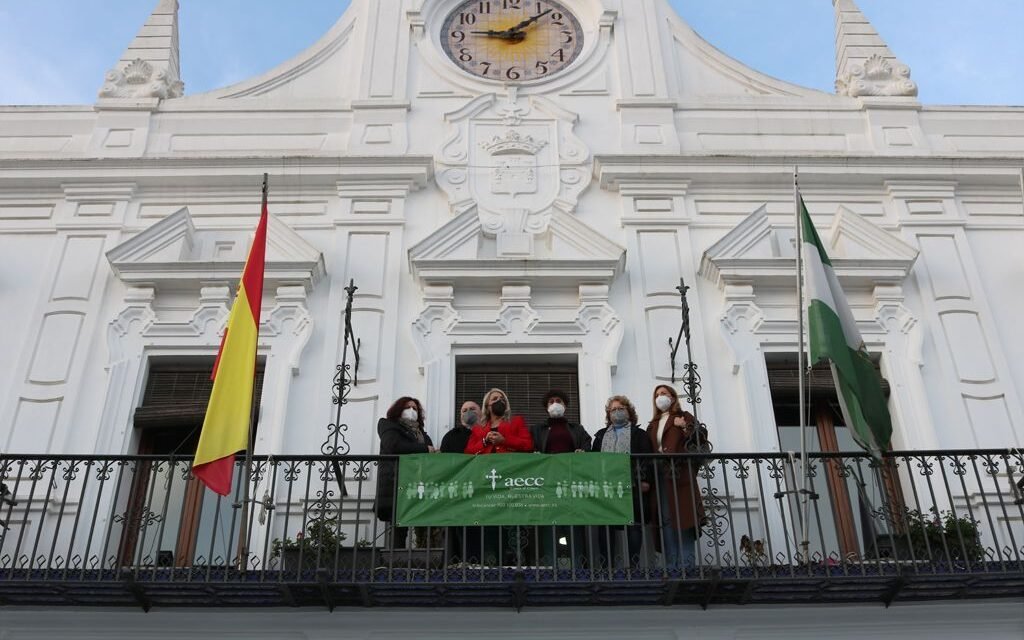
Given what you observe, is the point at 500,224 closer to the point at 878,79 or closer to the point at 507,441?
the point at 507,441

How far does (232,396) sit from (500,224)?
3.93m

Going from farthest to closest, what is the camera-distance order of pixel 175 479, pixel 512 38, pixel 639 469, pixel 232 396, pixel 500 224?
pixel 512 38 → pixel 500 224 → pixel 175 479 → pixel 232 396 → pixel 639 469

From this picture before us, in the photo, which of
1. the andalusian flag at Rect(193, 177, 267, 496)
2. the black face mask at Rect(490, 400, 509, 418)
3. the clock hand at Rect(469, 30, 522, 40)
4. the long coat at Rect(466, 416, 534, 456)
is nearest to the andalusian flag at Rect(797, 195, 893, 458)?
the long coat at Rect(466, 416, 534, 456)

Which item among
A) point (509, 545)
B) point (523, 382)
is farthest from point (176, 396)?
point (509, 545)

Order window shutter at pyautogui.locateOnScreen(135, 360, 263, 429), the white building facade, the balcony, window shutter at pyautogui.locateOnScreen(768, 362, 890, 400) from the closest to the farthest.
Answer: the balcony < window shutter at pyautogui.locateOnScreen(135, 360, 263, 429) < the white building facade < window shutter at pyautogui.locateOnScreen(768, 362, 890, 400)

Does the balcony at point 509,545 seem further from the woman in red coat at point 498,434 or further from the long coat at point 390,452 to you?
the woman in red coat at point 498,434

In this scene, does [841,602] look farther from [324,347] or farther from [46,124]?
[46,124]

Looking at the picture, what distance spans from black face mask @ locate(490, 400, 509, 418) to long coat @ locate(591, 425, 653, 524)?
806 mm

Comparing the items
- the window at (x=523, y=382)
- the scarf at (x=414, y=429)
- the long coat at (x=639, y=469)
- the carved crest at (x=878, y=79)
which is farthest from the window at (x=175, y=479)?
the carved crest at (x=878, y=79)

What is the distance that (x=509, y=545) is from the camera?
8.92 metres

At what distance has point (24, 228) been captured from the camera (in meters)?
A: 11.9

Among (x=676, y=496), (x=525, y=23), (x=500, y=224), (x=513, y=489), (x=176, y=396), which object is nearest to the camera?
(x=676, y=496)

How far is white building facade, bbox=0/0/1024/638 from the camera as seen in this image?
10.6 metres

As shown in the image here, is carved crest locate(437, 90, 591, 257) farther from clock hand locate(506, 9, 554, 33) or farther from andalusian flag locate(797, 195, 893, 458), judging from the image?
andalusian flag locate(797, 195, 893, 458)
